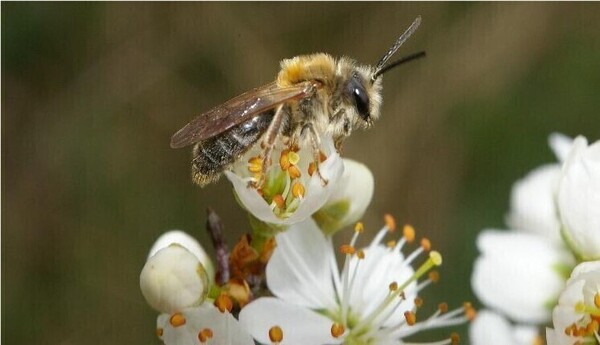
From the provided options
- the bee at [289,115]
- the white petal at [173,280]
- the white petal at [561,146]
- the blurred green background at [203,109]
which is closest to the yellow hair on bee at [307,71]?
the bee at [289,115]

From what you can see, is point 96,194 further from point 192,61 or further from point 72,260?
point 192,61

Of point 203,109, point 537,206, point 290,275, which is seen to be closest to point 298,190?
point 290,275

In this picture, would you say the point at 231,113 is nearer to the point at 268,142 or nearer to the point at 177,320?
the point at 268,142

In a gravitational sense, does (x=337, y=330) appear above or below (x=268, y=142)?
Result: below

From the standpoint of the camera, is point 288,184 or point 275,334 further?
point 288,184

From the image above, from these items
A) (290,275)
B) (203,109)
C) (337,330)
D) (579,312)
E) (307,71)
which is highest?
(203,109)

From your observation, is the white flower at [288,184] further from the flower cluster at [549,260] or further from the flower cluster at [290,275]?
the flower cluster at [549,260]

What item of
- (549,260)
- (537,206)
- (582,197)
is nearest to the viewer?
(582,197)

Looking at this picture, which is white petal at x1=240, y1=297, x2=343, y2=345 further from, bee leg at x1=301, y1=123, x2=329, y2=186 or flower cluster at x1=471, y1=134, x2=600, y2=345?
flower cluster at x1=471, y1=134, x2=600, y2=345
